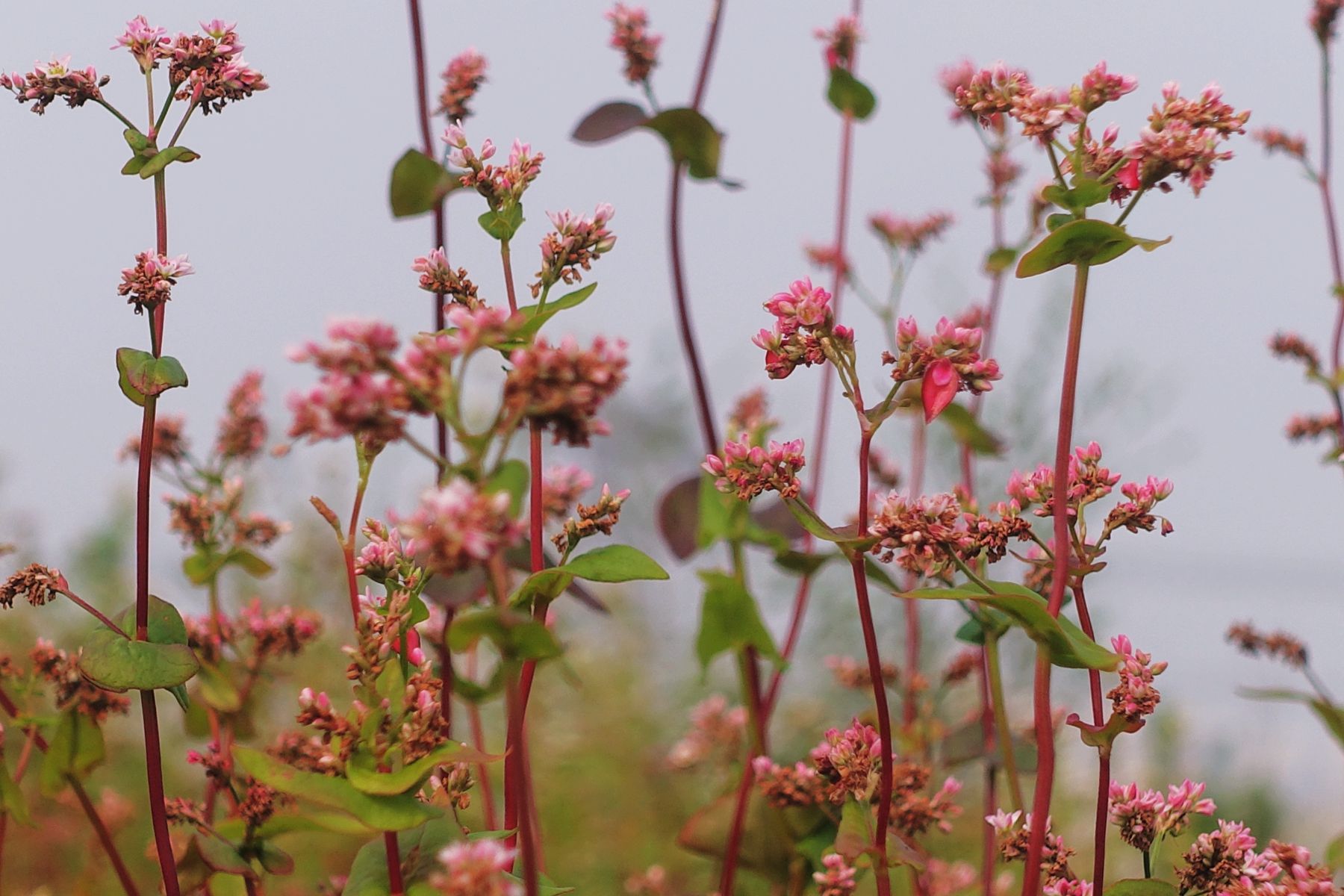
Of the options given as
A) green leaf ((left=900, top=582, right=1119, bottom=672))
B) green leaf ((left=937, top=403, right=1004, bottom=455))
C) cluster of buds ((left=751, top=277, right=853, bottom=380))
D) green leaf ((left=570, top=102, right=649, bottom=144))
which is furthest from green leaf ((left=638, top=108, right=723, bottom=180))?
green leaf ((left=900, top=582, right=1119, bottom=672))

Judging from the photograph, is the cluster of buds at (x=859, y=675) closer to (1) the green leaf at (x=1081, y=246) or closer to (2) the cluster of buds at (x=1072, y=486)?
(2) the cluster of buds at (x=1072, y=486)

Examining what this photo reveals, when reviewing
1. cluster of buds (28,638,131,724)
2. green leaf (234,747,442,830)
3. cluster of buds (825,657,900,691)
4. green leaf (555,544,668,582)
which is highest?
cluster of buds (825,657,900,691)

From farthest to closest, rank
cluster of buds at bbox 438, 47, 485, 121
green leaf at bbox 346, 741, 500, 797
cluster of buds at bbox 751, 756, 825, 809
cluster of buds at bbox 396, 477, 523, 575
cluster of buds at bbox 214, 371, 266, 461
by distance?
cluster of buds at bbox 214, 371, 266, 461 → cluster of buds at bbox 438, 47, 485, 121 → cluster of buds at bbox 751, 756, 825, 809 → green leaf at bbox 346, 741, 500, 797 → cluster of buds at bbox 396, 477, 523, 575

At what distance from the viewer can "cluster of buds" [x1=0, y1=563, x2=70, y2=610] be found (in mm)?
507

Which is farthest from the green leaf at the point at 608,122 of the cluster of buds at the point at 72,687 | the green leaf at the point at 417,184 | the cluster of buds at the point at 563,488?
the cluster of buds at the point at 72,687

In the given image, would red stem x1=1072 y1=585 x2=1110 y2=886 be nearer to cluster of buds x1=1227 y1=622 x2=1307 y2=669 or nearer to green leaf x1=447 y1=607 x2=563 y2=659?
green leaf x1=447 y1=607 x2=563 y2=659

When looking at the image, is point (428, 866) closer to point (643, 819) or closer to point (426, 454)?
point (426, 454)

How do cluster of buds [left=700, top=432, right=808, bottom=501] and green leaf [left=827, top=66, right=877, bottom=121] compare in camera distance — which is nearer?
cluster of buds [left=700, top=432, right=808, bottom=501]

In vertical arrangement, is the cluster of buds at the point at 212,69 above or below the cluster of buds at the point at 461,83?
below

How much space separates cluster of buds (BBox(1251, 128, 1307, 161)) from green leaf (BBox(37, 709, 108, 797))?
102cm

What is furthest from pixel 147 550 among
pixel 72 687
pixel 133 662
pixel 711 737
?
pixel 711 737

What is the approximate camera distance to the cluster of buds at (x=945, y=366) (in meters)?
0.46

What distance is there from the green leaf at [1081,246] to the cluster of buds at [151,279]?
0.35 m

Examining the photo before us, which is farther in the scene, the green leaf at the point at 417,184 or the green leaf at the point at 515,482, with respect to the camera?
the green leaf at the point at 417,184
